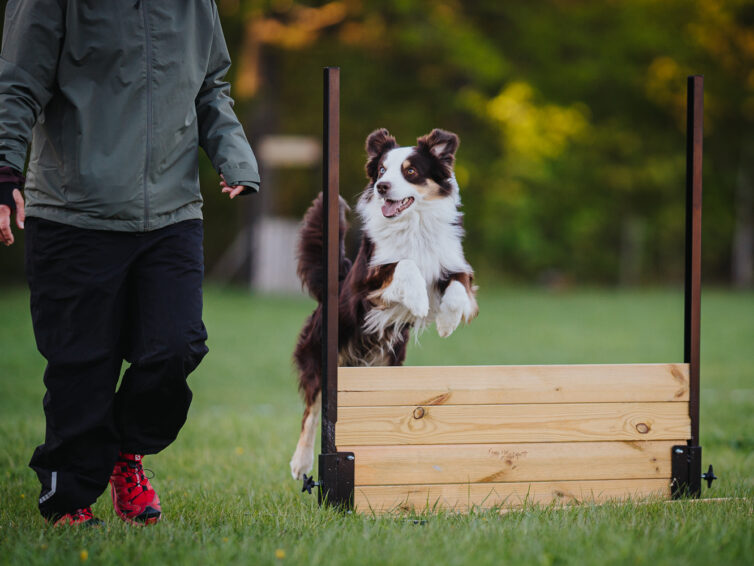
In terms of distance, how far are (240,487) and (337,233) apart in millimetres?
1340

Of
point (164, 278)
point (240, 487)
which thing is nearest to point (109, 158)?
point (164, 278)

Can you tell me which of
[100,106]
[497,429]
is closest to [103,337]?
[100,106]

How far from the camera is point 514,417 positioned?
2.97 meters

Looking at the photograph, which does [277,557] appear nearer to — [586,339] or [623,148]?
[586,339]

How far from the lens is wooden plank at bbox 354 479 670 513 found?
2.84 metres

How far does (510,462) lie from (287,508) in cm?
86

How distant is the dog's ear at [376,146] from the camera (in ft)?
9.59

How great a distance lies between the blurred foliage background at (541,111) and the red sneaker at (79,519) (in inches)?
507

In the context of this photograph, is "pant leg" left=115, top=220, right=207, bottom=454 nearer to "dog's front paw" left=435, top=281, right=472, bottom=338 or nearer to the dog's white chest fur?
the dog's white chest fur

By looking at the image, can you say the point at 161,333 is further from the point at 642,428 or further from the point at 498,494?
the point at 642,428

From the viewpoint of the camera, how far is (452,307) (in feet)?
9.25

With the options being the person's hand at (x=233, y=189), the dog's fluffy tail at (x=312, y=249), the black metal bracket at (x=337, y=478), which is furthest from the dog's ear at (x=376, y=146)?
the black metal bracket at (x=337, y=478)

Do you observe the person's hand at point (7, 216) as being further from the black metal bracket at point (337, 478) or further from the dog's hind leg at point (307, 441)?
the dog's hind leg at point (307, 441)

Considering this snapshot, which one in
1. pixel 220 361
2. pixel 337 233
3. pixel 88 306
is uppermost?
pixel 337 233
